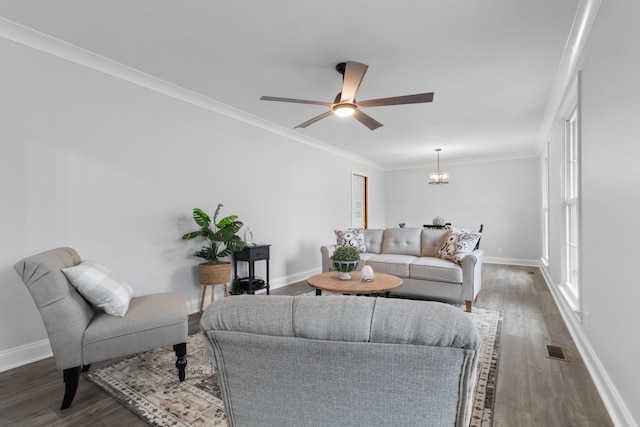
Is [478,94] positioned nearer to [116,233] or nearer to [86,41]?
[86,41]

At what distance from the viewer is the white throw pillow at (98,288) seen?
6.38 feet

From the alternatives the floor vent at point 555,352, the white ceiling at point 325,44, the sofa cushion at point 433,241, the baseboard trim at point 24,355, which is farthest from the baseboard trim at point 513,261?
the baseboard trim at point 24,355

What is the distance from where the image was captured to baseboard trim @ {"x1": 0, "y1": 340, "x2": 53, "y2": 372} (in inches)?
90.7

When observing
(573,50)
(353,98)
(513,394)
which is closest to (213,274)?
(353,98)

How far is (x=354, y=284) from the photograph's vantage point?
3.09 m

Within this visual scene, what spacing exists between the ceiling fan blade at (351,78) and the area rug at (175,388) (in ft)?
7.00

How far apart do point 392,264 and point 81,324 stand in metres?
3.32

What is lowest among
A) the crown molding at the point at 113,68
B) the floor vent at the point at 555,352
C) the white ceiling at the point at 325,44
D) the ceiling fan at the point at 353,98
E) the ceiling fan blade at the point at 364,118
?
the floor vent at the point at 555,352

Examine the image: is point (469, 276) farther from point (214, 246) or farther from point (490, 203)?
point (490, 203)

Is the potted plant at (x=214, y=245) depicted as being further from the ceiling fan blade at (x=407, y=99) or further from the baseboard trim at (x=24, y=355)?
the ceiling fan blade at (x=407, y=99)

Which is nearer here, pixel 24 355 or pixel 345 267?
pixel 24 355

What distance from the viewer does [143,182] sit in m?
3.12

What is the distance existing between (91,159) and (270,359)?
112 inches

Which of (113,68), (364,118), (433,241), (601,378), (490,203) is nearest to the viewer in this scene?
(601,378)
